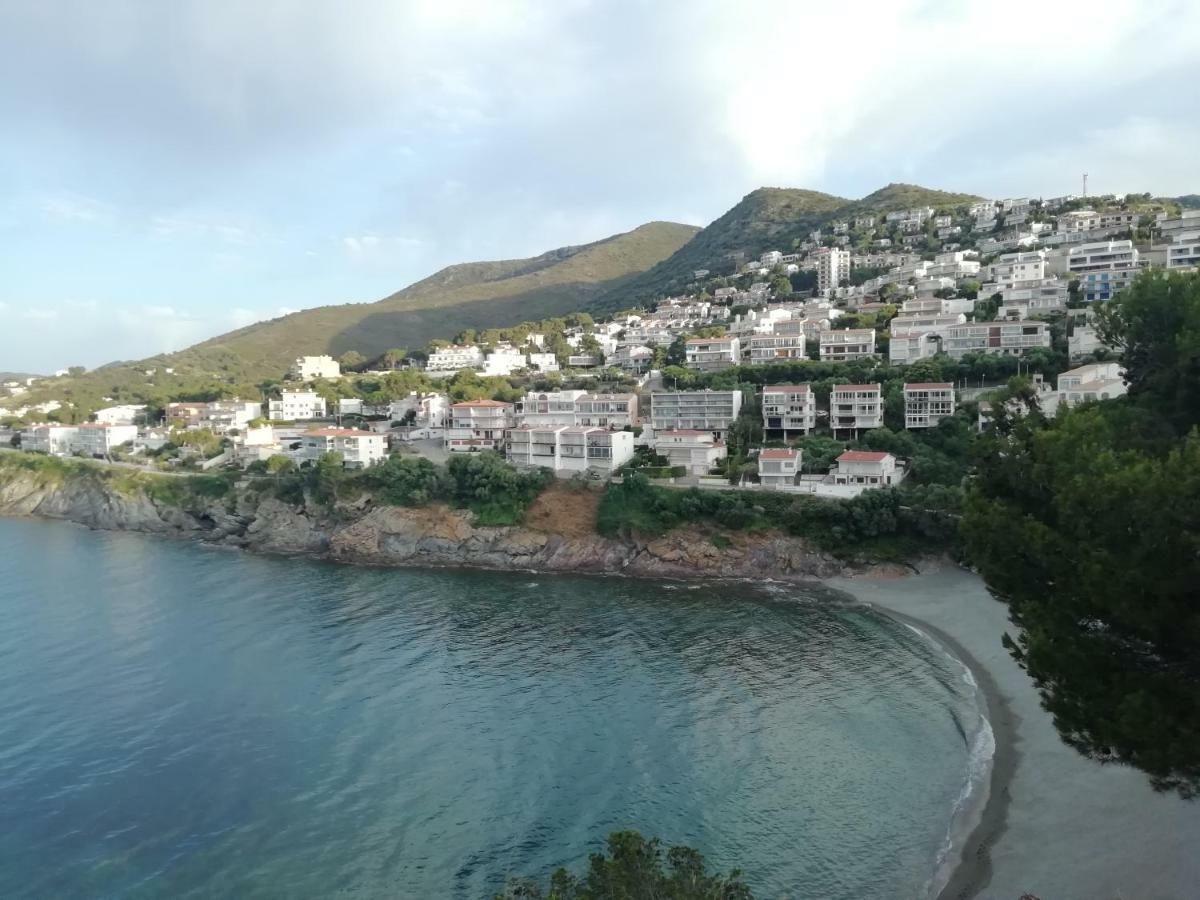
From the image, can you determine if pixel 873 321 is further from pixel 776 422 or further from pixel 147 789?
pixel 147 789

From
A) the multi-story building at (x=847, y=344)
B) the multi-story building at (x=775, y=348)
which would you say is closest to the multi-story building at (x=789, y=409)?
the multi-story building at (x=847, y=344)

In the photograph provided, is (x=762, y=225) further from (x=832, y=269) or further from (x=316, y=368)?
(x=316, y=368)

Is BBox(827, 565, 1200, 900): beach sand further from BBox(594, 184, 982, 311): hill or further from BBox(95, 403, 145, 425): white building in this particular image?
BBox(594, 184, 982, 311): hill

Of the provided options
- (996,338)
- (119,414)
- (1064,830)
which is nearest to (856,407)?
(996,338)

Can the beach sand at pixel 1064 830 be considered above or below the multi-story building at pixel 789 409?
below

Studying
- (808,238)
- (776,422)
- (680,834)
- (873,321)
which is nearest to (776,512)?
(776,422)

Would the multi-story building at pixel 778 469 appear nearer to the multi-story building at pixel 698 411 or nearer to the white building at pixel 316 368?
the multi-story building at pixel 698 411
